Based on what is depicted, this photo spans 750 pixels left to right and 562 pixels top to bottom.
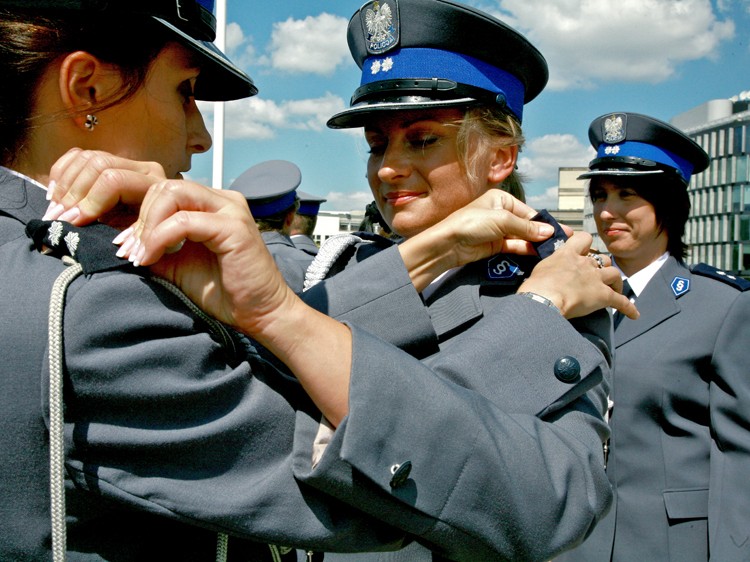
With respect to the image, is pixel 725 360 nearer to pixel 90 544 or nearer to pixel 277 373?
pixel 277 373

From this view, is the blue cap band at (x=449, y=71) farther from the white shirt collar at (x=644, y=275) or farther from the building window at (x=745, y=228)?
the building window at (x=745, y=228)

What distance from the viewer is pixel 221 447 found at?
3.57 ft

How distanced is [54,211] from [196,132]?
412 millimetres

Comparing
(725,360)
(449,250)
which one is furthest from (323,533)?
(725,360)

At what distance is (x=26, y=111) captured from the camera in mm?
1254

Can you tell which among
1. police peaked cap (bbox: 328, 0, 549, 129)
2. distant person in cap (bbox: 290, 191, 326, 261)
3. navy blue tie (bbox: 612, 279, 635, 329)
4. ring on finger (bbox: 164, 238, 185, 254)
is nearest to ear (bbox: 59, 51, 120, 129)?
ring on finger (bbox: 164, 238, 185, 254)

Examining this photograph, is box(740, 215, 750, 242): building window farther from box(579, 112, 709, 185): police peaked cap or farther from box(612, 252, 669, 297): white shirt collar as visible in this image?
box(612, 252, 669, 297): white shirt collar

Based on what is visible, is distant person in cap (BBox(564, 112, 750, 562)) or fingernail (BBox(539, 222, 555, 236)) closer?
fingernail (BBox(539, 222, 555, 236))

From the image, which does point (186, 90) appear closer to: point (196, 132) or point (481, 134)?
point (196, 132)

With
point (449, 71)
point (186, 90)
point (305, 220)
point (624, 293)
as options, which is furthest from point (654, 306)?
point (305, 220)

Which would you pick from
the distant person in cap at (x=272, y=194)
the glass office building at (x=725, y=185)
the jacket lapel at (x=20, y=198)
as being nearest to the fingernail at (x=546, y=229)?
the jacket lapel at (x=20, y=198)

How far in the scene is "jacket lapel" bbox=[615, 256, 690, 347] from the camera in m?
3.35

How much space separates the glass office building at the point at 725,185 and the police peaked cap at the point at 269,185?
43.0 feet

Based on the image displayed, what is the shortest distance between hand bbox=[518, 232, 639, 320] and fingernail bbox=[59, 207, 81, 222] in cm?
102
